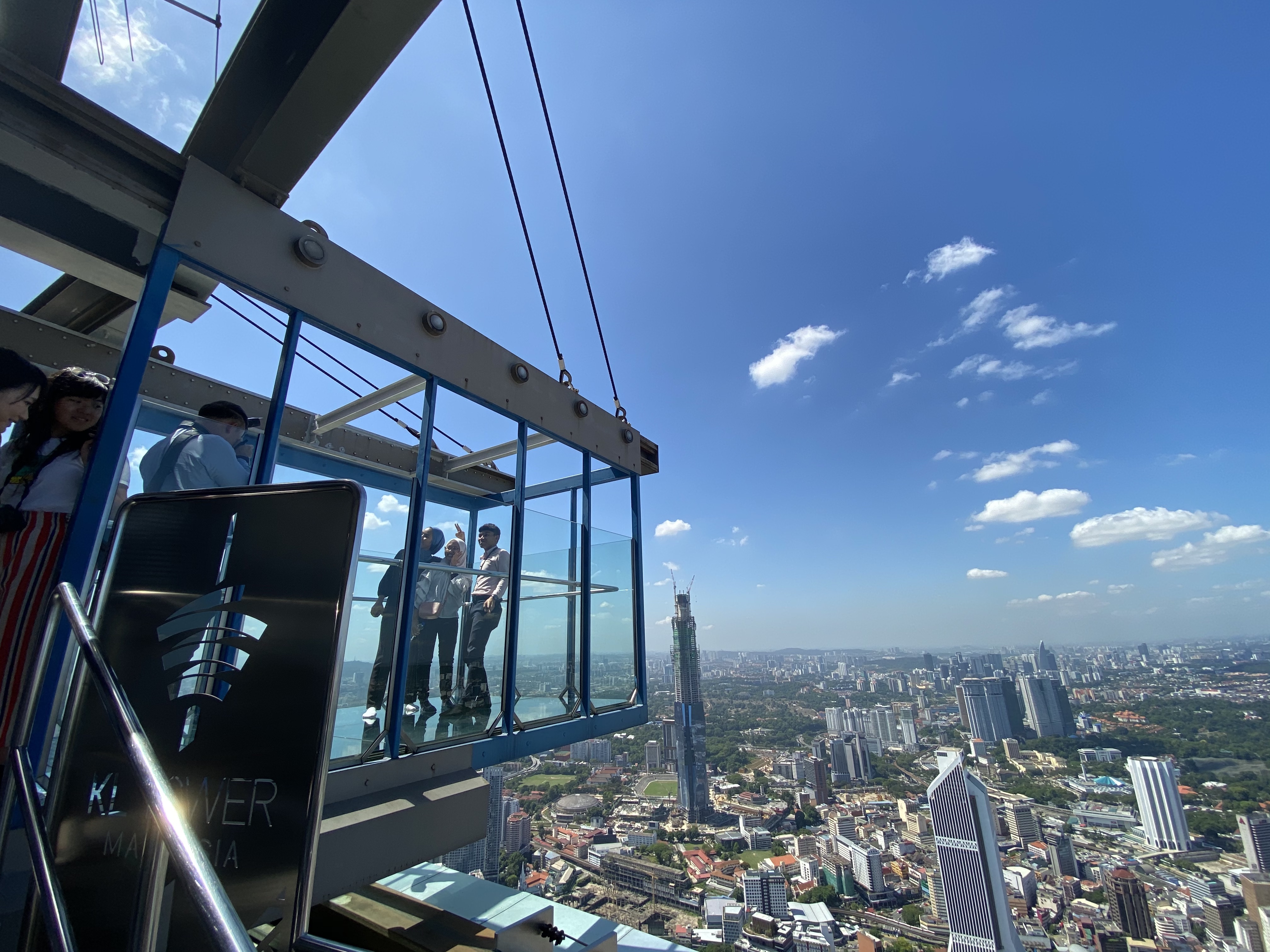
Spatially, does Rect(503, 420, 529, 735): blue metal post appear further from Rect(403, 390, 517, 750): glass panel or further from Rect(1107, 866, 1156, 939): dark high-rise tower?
Rect(1107, 866, 1156, 939): dark high-rise tower

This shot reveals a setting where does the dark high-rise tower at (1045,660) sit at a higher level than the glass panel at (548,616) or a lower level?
lower

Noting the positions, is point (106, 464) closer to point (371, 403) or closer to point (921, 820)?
point (371, 403)

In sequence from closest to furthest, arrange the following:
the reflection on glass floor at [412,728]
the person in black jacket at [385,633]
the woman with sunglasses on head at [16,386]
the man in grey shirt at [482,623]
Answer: the woman with sunglasses on head at [16,386]
the reflection on glass floor at [412,728]
the person in black jacket at [385,633]
the man in grey shirt at [482,623]

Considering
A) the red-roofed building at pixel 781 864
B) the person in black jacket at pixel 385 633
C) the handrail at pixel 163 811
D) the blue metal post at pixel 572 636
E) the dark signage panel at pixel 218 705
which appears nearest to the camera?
the handrail at pixel 163 811

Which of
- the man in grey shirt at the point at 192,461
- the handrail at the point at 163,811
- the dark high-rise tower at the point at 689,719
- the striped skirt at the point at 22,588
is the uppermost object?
the man in grey shirt at the point at 192,461

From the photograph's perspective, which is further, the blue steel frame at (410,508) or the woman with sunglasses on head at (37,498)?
the blue steel frame at (410,508)

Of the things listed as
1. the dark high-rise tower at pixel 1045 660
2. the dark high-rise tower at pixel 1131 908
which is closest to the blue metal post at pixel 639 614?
the dark high-rise tower at pixel 1131 908

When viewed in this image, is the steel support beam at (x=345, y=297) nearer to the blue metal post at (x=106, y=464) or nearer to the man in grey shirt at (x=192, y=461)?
the blue metal post at (x=106, y=464)
